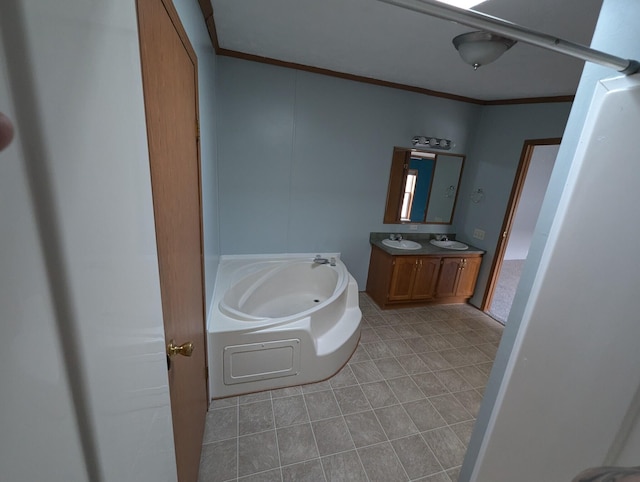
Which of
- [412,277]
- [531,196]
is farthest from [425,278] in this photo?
[531,196]

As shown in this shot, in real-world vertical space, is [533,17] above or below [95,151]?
above

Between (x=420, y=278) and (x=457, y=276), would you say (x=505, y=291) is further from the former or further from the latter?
(x=420, y=278)

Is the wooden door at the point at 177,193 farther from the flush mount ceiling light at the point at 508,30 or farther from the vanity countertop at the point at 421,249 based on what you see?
the vanity countertop at the point at 421,249

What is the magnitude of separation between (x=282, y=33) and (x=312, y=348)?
2417 millimetres

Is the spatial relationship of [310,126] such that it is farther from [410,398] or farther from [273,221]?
[410,398]

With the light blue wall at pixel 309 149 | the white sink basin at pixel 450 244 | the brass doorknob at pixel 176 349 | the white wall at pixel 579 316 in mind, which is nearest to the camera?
the white wall at pixel 579 316

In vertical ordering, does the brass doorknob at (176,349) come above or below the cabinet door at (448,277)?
above

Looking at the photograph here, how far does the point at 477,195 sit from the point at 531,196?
7.32ft

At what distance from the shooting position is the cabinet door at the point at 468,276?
3332 millimetres

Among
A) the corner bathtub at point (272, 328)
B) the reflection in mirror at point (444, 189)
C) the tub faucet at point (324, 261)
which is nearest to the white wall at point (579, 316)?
the corner bathtub at point (272, 328)

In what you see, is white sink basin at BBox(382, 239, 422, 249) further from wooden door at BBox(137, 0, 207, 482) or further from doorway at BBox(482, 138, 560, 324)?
wooden door at BBox(137, 0, 207, 482)

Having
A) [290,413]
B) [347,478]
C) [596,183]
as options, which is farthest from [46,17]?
[290,413]

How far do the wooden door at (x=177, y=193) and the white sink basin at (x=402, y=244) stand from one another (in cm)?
245

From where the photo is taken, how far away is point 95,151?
15.5 inches
